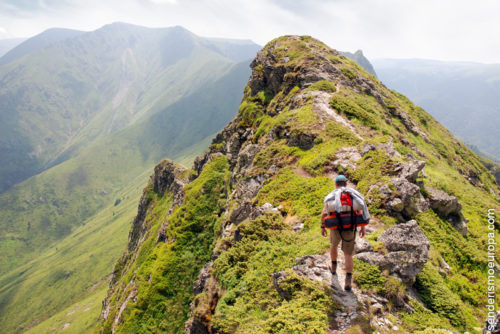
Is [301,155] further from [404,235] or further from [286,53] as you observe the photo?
[286,53]

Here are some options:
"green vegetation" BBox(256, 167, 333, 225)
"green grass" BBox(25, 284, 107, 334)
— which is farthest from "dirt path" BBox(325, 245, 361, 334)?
"green grass" BBox(25, 284, 107, 334)

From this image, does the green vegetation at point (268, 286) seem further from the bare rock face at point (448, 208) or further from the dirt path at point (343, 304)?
the bare rock face at point (448, 208)

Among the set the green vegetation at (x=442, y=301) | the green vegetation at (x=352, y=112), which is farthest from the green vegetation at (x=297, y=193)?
the green vegetation at (x=352, y=112)

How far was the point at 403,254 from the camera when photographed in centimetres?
1054

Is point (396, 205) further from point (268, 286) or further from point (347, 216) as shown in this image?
point (268, 286)

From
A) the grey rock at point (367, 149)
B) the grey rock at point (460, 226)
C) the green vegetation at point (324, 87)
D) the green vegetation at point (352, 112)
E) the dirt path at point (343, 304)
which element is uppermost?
the green vegetation at point (324, 87)

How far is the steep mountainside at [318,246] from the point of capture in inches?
387

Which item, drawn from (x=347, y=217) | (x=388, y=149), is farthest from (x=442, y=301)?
(x=388, y=149)

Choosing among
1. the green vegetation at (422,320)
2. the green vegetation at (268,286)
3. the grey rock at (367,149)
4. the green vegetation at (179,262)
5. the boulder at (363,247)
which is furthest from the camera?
the green vegetation at (179,262)

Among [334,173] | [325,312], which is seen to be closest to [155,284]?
[334,173]

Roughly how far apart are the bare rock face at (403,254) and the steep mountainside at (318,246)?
0.14 ft

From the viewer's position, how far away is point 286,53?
50.5 m

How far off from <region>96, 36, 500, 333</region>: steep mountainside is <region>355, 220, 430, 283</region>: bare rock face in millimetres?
44

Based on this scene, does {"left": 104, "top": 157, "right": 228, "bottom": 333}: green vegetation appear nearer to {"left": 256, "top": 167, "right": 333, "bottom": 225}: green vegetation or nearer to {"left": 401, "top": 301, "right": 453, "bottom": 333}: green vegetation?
{"left": 256, "top": 167, "right": 333, "bottom": 225}: green vegetation
